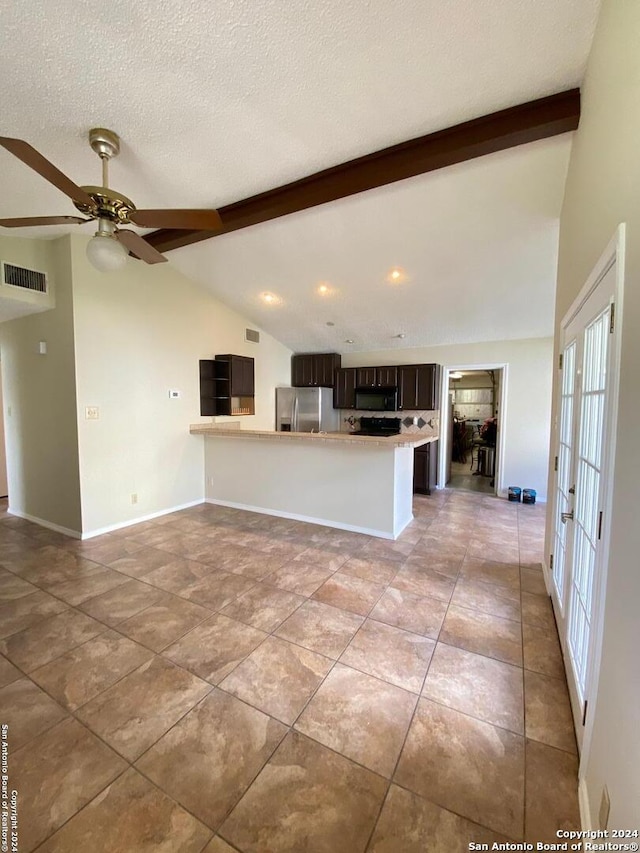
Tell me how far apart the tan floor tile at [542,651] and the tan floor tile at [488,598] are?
0.14 metres

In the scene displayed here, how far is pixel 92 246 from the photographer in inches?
79.0

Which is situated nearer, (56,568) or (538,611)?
(538,611)

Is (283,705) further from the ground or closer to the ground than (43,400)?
closer to the ground

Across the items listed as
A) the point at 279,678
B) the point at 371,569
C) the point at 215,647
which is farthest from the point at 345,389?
the point at 279,678

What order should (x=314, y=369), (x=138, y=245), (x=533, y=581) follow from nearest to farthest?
(x=138, y=245) < (x=533, y=581) < (x=314, y=369)

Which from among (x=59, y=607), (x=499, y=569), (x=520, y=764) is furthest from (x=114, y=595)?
(x=499, y=569)

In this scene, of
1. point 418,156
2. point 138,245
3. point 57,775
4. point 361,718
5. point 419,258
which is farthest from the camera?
point 419,258

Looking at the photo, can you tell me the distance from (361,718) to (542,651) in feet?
3.97

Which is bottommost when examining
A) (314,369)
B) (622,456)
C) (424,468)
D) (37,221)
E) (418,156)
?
(424,468)

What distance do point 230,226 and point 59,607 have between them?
3460 mm

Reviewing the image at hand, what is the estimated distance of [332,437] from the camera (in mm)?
3750

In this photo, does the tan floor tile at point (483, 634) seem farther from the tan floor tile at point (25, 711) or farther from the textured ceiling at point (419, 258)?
the textured ceiling at point (419, 258)

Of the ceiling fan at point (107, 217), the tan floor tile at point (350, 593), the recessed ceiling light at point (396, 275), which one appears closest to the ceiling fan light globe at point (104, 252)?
the ceiling fan at point (107, 217)

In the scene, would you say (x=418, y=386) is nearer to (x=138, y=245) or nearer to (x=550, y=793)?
(x=138, y=245)
